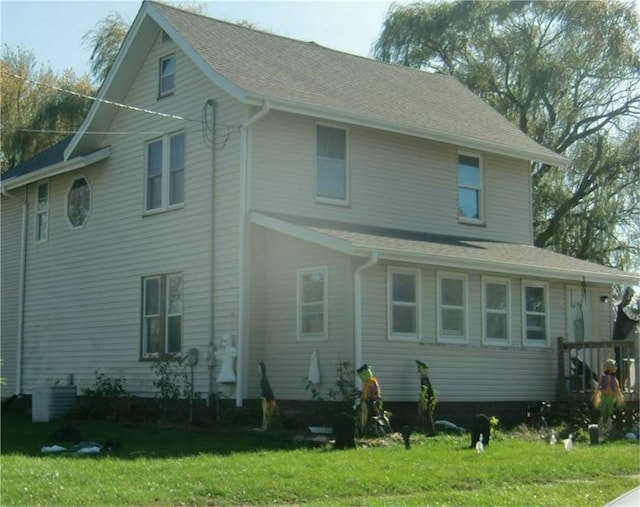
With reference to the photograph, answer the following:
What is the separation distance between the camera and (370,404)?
17109mm

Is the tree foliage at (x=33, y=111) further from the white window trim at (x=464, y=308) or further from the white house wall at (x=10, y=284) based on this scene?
the white window trim at (x=464, y=308)

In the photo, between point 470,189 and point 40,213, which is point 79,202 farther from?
point 470,189

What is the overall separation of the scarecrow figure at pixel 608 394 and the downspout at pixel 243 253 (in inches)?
269

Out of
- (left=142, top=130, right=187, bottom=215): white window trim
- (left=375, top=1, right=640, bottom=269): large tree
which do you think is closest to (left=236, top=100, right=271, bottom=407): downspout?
(left=142, top=130, right=187, bottom=215): white window trim

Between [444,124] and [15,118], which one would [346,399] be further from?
[15,118]

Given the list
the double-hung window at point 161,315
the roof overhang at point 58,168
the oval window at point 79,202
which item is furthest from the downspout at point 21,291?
the double-hung window at point 161,315

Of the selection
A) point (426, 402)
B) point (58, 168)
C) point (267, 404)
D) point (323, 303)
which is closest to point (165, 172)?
point (58, 168)

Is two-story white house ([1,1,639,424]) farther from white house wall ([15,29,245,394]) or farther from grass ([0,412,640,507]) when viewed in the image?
grass ([0,412,640,507])

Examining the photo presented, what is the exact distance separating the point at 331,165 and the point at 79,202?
284 inches

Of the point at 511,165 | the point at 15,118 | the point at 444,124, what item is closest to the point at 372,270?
the point at 444,124

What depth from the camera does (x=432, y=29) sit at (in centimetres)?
3609

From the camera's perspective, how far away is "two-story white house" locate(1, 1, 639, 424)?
62.6 feet

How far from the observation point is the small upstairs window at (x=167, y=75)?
878 inches

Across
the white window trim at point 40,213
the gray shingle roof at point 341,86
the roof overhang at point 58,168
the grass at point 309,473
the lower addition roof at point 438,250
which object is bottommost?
the grass at point 309,473
